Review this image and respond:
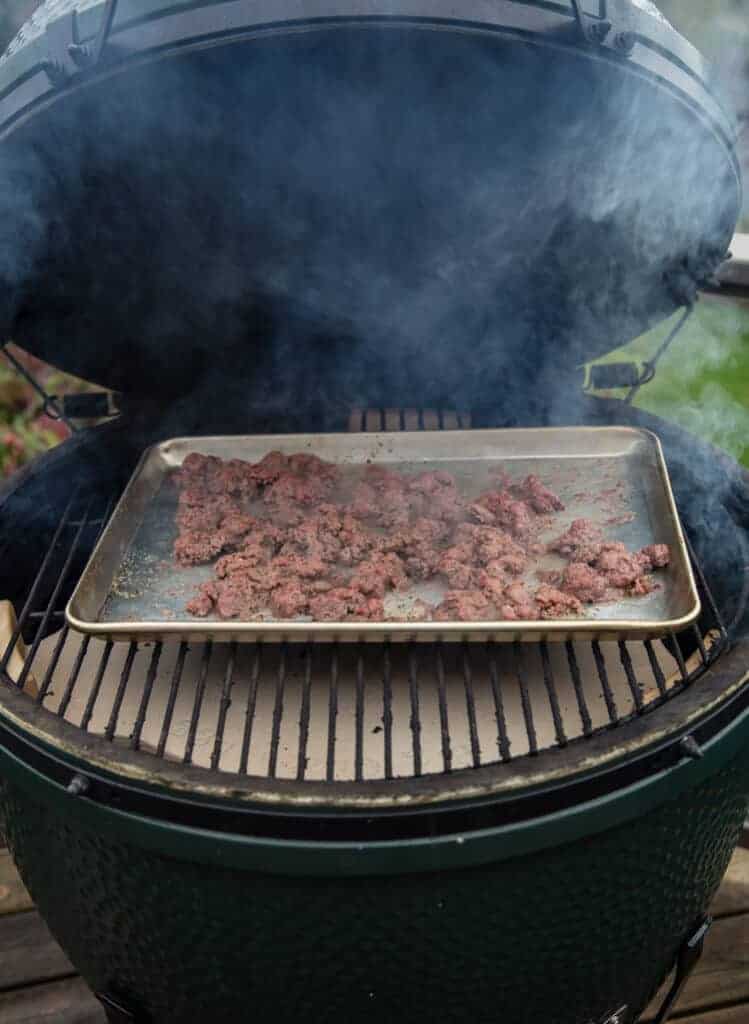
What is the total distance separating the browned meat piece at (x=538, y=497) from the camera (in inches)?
79.7

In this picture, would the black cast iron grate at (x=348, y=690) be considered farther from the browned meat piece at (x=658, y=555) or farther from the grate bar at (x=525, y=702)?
the browned meat piece at (x=658, y=555)

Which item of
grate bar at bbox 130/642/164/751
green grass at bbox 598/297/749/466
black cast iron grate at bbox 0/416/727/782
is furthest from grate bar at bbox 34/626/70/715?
green grass at bbox 598/297/749/466

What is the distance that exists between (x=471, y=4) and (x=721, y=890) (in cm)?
212

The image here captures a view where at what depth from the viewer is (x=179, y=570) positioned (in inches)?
75.7

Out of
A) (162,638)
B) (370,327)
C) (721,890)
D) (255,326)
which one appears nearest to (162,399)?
(255,326)

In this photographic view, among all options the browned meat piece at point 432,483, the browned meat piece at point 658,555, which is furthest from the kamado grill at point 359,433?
the browned meat piece at point 432,483

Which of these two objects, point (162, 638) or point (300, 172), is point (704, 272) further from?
point (162, 638)

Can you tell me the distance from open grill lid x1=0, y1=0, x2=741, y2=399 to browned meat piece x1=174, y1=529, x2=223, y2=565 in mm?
516

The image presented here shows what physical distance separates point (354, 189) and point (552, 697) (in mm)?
1082

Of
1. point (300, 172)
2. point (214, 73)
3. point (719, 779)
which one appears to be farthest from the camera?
point (300, 172)

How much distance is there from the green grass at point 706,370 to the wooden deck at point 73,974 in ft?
6.87

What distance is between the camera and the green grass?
13.3 feet

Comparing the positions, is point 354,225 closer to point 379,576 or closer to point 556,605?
point 379,576

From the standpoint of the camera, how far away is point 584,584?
1.76m
